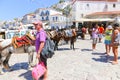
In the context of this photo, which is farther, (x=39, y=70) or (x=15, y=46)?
(x=15, y=46)

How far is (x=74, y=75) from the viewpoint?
9.23m

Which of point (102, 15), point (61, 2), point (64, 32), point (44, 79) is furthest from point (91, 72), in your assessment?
point (61, 2)

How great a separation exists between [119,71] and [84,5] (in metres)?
62.9

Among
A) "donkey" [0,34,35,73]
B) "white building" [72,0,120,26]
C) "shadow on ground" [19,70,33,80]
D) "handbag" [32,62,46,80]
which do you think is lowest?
"shadow on ground" [19,70,33,80]

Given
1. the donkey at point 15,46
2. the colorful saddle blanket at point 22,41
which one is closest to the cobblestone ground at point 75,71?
the donkey at point 15,46

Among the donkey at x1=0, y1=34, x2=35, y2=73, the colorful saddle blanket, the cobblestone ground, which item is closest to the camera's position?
the cobblestone ground

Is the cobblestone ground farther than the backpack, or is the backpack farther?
the cobblestone ground

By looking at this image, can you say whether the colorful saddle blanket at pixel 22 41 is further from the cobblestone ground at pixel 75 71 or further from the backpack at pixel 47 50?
the backpack at pixel 47 50

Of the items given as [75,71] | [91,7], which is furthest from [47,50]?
[91,7]

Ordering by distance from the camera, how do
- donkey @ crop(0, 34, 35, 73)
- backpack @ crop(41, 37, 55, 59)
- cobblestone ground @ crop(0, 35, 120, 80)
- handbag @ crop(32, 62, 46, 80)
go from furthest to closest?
donkey @ crop(0, 34, 35, 73) < cobblestone ground @ crop(0, 35, 120, 80) < handbag @ crop(32, 62, 46, 80) < backpack @ crop(41, 37, 55, 59)

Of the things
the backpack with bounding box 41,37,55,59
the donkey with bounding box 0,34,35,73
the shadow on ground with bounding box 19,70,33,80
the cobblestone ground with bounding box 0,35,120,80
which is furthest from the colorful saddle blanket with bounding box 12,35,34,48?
the backpack with bounding box 41,37,55,59

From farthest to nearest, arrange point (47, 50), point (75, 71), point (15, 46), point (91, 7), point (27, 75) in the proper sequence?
point (91, 7) → point (15, 46) → point (75, 71) → point (27, 75) → point (47, 50)

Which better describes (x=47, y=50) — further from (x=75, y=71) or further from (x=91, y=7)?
(x=91, y=7)

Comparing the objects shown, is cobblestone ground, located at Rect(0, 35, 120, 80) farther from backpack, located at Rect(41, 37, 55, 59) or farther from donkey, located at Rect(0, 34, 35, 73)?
backpack, located at Rect(41, 37, 55, 59)
